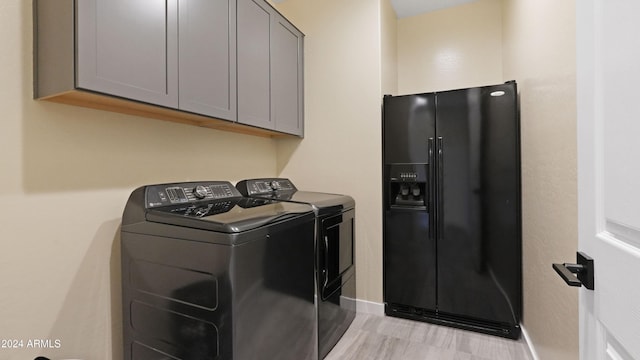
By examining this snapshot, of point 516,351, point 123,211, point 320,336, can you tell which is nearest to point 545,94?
point 516,351

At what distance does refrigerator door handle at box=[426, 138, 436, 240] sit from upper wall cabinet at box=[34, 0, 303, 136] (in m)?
1.37

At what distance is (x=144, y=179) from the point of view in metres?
1.64

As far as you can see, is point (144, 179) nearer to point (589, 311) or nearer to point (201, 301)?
point (201, 301)

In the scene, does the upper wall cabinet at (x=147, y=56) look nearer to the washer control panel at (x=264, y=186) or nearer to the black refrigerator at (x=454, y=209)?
the washer control panel at (x=264, y=186)

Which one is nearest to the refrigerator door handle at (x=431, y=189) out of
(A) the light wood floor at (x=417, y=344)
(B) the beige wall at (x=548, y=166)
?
(B) the beige wall at (x=548, y=166)

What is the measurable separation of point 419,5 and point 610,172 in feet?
9.49

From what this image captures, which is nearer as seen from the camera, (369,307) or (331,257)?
(331,257)

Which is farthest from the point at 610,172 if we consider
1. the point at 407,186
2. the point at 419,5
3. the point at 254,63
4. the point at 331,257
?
the point at 419,5

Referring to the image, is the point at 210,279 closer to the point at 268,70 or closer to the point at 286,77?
the point at 268,70

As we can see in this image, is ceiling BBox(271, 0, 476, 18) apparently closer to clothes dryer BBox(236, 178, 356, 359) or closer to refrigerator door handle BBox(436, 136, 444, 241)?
refrigerator door handle BBox(436, 136, 444, 241)

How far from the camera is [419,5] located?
9.40 feet

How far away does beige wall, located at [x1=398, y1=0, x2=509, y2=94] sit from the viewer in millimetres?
2750

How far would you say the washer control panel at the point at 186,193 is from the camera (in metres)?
1.44

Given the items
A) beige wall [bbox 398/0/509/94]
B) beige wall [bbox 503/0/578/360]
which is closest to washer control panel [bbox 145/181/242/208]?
beige wall [bbox 503/0/578/360]
